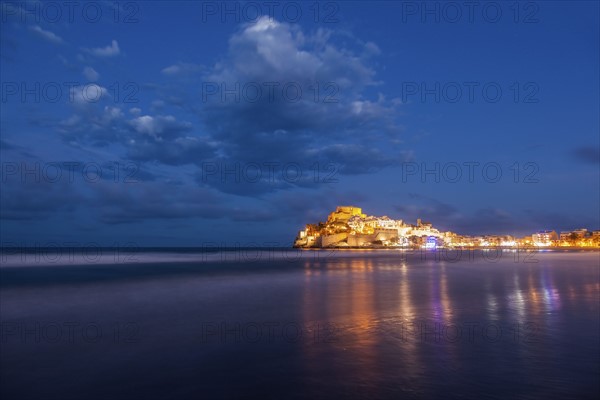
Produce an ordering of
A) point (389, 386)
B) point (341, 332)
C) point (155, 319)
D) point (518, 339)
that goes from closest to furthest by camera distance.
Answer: point (389, 386)
point (518, 339)
point (341, 332)
point (155, 319)

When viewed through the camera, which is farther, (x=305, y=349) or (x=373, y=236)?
(x=373, y=236)

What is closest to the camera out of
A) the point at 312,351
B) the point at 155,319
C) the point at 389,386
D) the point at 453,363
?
the point at 389,386

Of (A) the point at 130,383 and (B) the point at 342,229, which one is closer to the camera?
→ (A) the point at 130,383

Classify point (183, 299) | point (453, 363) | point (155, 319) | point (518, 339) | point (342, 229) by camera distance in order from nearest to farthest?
point (453, 363)
point (518, 339)
point (155, 319)
point (183, 299)
point (342, 229)

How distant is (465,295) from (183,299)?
514 inches

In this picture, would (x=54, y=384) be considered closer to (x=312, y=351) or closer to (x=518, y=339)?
(x=312, y=351)

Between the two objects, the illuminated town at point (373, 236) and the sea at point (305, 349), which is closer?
the sea at point (305, 349)

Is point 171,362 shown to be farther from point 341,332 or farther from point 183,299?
point 183,299

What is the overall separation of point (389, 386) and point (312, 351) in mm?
2566

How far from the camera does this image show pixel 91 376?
24.4ft

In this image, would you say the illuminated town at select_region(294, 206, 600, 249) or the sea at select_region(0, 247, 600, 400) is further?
the illuminated town at select_region(294, 206, 600, 249)

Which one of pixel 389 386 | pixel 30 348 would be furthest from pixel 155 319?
pixel 389 386

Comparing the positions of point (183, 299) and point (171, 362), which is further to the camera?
point (183, 299)

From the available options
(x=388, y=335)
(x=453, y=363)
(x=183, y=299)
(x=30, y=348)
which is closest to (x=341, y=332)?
(x=388, y=335)
